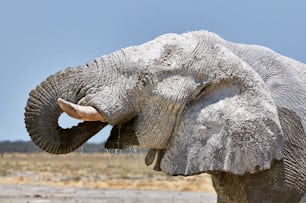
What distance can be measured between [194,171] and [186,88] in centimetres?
45

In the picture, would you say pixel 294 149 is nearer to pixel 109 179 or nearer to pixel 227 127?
pixel 227 127

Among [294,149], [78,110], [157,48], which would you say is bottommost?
[294,149]

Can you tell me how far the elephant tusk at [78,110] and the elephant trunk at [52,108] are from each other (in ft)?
0.34

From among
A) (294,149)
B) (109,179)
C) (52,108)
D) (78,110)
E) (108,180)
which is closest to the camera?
(78,110)

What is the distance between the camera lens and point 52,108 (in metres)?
4.71

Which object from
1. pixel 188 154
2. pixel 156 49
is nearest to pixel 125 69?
pixel 156 49

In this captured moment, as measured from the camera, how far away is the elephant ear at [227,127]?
187 inches

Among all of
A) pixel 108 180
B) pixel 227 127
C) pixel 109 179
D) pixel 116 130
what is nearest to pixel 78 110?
pixel 116 130

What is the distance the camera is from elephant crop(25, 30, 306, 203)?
474cm

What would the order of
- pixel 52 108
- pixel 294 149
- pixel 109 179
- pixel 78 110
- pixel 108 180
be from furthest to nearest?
pixel 109 179 < pixel 108 180 < pixel 294 149 < pixel 52 108 < pixel 78 110

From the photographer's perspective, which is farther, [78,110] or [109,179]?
[109,179]

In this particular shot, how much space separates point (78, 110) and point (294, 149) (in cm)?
121

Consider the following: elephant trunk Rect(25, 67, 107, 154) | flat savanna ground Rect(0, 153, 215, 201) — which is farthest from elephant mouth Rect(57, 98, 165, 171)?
flat savanna ground Rect(0, 153, 215, 201)

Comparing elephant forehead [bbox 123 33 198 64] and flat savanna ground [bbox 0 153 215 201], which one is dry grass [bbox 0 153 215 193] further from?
elephant forehead [bbox 123 33 198 64]
